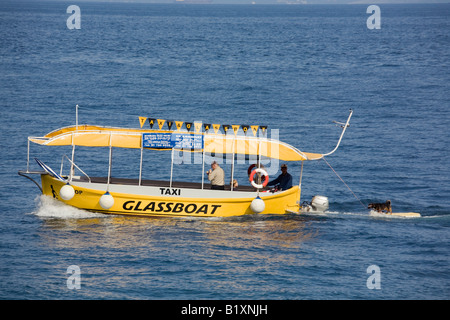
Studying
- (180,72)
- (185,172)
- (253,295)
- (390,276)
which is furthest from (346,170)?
(180,72)

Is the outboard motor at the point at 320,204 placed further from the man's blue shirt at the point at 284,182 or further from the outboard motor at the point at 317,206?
the man's blue shirt at the point at 284,182

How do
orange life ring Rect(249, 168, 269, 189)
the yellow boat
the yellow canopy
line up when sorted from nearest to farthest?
the yellow boat, the yellow canopy, orange life ring Rect(249, 168, 269, 189)

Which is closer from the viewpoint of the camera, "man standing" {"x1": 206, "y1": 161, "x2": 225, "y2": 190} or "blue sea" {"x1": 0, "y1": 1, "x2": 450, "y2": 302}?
"blue sea" {"x1": 0, "y1": 1, "x2": 450, "y2": 302}

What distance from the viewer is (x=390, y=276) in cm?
2392

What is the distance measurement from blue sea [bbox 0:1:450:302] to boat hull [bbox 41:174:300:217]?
16.8 inches

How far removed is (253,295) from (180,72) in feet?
195

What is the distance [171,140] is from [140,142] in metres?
1.36

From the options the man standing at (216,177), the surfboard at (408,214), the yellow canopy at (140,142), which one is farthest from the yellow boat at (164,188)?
the surfboard at (408,214)

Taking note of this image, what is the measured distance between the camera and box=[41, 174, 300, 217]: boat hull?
27.8m

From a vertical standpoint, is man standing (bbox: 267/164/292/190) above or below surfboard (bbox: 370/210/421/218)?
above

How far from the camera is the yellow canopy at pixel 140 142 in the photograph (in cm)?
2794

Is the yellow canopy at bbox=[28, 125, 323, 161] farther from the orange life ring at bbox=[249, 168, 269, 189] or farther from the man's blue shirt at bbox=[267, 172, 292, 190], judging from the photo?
the man's blue shirt at bbox=[267, 172, 292, 190]

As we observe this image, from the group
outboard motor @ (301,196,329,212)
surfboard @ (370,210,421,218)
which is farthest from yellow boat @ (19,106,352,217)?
surfboard @ (370,210,421,218)
